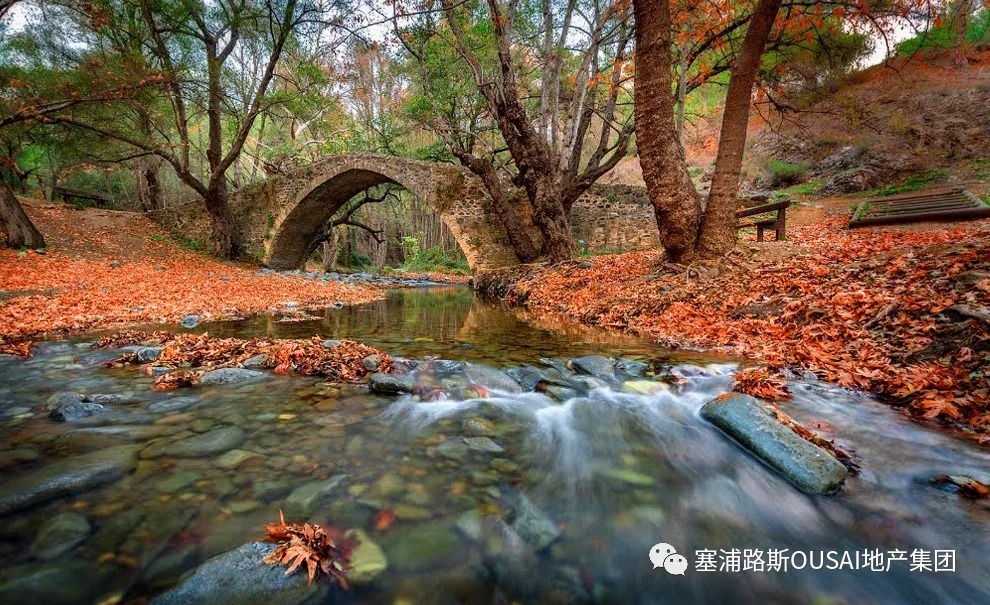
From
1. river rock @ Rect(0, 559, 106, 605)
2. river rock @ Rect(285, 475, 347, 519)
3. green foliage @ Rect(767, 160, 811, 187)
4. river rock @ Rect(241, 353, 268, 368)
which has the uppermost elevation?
green foliage @ Rect(767, 160, 811, 187)

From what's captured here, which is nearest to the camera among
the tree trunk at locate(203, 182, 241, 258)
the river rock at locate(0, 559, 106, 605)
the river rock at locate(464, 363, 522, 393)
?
the river rock at locate(0, 559, 106, 605)

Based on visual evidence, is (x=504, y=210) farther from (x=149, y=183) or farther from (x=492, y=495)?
(x=149, y=183)

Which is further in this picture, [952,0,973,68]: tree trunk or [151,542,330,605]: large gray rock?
[952,0,973,68]: tree trunk

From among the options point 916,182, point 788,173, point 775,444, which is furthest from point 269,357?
point 788,173

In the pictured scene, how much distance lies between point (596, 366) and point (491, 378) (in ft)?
2.99

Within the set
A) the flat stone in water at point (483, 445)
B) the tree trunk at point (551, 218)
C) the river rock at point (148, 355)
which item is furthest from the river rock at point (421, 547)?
the tree trunk at point (551, 218)

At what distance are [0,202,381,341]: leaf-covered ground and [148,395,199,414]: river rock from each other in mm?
3420

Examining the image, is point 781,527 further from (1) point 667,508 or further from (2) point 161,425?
(2) point 161,425

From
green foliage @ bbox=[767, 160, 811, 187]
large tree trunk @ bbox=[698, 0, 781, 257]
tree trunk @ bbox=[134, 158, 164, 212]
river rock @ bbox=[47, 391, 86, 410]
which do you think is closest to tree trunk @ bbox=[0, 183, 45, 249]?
tree trunk @ bbox=[134, 158, 164, 212]

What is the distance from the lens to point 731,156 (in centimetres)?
620

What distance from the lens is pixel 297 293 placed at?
941 centimetres

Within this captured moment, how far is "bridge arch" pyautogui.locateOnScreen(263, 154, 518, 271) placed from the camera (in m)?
11.9

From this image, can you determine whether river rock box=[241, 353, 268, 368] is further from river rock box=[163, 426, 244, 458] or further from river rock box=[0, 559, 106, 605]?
river rock box=[0, 559, 106, 605]

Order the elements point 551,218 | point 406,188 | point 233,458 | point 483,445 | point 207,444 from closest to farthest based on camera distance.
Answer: point 233,458
point 207,444
point 483,445
point 551,218
point 406,188
